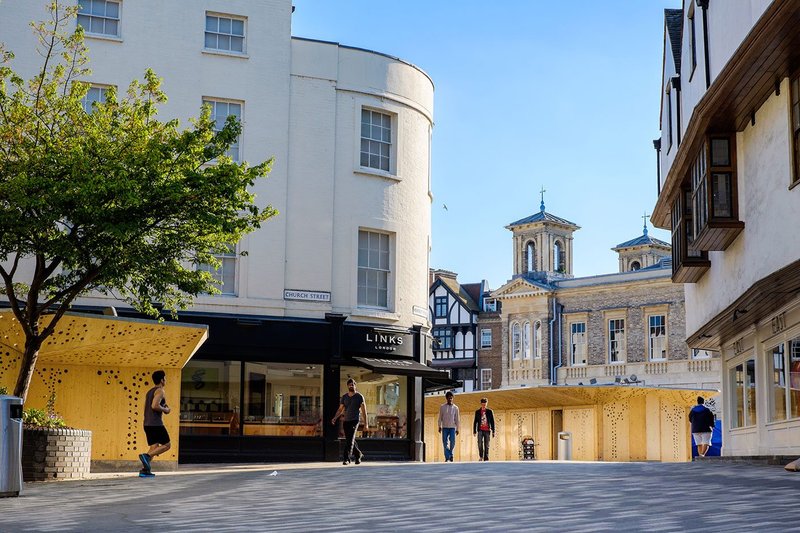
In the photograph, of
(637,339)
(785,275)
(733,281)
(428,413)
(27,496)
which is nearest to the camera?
(27,496)

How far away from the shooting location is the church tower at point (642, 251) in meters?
91.5

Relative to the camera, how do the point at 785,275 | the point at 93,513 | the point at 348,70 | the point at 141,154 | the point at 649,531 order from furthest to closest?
the point at 348,70 → the point at 141,154 → the point at 785,275 → the point at 93,513 → the point at 649,531

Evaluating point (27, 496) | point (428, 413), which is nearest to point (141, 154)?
point (27, 496)

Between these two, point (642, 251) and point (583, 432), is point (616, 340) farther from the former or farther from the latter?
point (642, 251)

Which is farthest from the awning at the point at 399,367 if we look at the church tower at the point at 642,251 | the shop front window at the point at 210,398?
the church tower at the point at 642,251

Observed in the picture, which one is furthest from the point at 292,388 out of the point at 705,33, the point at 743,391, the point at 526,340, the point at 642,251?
the point at 642,251

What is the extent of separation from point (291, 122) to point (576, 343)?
4468 cm

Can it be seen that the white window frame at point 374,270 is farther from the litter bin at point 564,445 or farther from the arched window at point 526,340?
the arched window at point 526,340

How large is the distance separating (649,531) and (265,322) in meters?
19.8

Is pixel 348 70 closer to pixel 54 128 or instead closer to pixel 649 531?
pixel 54 128

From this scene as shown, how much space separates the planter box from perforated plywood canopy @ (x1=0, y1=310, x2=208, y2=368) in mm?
2240

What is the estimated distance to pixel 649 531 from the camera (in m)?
9.45

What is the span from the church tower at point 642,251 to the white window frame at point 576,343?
70.7ft

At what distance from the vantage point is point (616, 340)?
2714 inches
